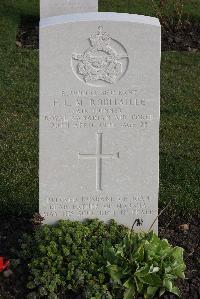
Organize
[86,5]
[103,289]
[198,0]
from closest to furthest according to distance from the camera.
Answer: [103,289] → [86,5] → [198,0]

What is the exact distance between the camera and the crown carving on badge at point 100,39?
179 inches

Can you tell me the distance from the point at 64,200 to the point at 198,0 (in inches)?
323

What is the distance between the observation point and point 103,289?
177 inches

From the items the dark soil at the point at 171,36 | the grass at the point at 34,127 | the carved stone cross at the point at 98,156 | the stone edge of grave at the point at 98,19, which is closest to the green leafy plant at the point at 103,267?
the carved stone cross at the point at 98,156

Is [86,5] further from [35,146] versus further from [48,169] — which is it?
[48,169]

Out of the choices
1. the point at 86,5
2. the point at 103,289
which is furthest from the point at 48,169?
the point at 86,5

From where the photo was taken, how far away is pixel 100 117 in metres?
4.76

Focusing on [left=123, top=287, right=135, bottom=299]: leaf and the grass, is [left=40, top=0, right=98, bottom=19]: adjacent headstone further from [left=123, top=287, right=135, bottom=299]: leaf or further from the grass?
[left=123, top=287, right=135, bottom=299]: leaf

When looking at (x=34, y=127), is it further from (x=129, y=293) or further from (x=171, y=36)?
(x=171, y=36)

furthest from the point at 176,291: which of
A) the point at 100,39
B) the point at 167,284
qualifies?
the point at 100,39

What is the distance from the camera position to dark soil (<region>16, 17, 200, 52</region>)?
1025 centimetres

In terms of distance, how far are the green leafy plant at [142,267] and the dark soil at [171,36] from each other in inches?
233

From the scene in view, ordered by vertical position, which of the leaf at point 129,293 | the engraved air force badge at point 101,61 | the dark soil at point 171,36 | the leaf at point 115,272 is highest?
the dark soil at point 171,36

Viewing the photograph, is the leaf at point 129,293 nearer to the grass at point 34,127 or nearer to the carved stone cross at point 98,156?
the carved stone cross at point 98,156
